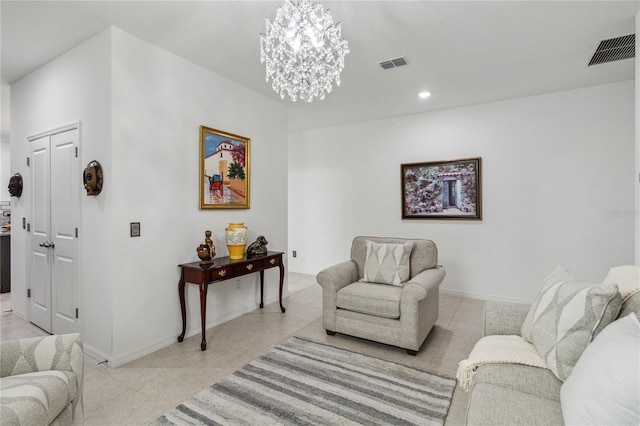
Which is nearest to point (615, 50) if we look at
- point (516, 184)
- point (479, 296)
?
point (516, 184)

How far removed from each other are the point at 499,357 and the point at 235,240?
2.43 m

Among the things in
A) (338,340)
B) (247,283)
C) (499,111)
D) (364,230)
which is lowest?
(338,340)

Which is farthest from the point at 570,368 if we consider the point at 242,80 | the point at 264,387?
the point at 242,80

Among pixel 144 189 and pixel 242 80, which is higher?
pixel 242 80

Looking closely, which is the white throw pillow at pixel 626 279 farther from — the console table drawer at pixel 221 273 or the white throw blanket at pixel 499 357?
the console table drawer at pixel 221 273

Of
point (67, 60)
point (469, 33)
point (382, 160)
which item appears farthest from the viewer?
point (382, 160)

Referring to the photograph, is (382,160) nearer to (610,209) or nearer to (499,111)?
(499,111)

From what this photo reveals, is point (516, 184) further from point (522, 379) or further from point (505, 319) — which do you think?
point (522, 379)

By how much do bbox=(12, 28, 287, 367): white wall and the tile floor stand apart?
21 cm

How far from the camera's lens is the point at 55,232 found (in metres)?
2.98

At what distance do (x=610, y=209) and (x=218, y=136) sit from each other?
4473mm

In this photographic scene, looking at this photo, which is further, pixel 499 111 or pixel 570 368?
pixel 499 111

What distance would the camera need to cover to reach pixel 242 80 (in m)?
3.45

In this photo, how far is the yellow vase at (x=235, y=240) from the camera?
3129mm
